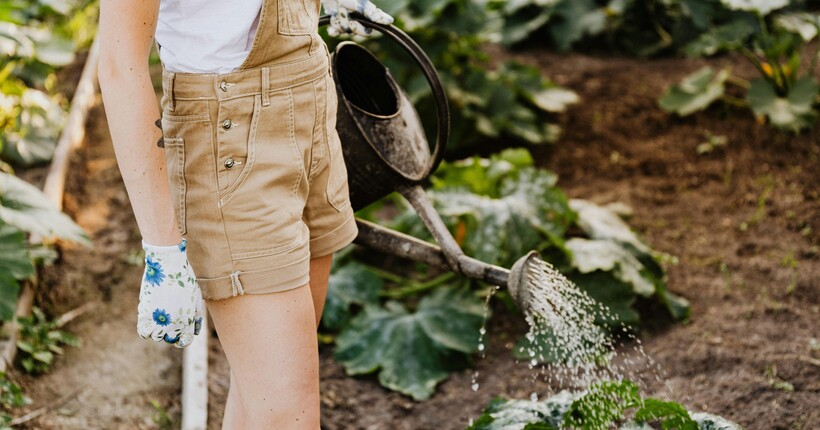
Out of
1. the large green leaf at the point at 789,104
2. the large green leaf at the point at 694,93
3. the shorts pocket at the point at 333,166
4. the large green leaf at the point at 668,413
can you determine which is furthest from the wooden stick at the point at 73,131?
the large green leaf at the point at 789,104

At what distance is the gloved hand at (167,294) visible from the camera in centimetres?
156

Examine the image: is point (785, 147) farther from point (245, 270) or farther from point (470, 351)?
point (245, 270)

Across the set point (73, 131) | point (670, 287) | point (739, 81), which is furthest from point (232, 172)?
point (739, 81)

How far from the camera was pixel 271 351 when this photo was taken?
5.41ft

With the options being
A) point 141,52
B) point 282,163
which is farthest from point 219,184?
point 141,52

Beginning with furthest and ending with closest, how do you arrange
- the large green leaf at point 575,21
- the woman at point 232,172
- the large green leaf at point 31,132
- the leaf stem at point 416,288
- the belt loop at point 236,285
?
1. the large green leaf at point 575,21
2. the large green leaf at point 31,132
3. the leaf stem at point 416,288
4. the belt loop at point 236,285
5. the woman at point 232,172

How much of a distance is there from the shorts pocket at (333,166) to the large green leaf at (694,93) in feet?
9.51

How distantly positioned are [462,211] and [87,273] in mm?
1570

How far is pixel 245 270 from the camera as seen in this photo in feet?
5.32

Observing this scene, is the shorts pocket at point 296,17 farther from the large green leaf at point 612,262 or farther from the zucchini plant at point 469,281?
the large green leaf at point 612,262

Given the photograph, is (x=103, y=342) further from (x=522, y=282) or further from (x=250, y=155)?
(x=250, y=155)

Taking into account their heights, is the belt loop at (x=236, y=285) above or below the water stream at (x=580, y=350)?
above

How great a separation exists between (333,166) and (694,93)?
3.09m

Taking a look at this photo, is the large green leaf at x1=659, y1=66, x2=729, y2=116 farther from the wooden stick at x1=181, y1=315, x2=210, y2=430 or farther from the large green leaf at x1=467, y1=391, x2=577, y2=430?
the wooden stick at x1=181, y1=315, x2=210, y2=430
